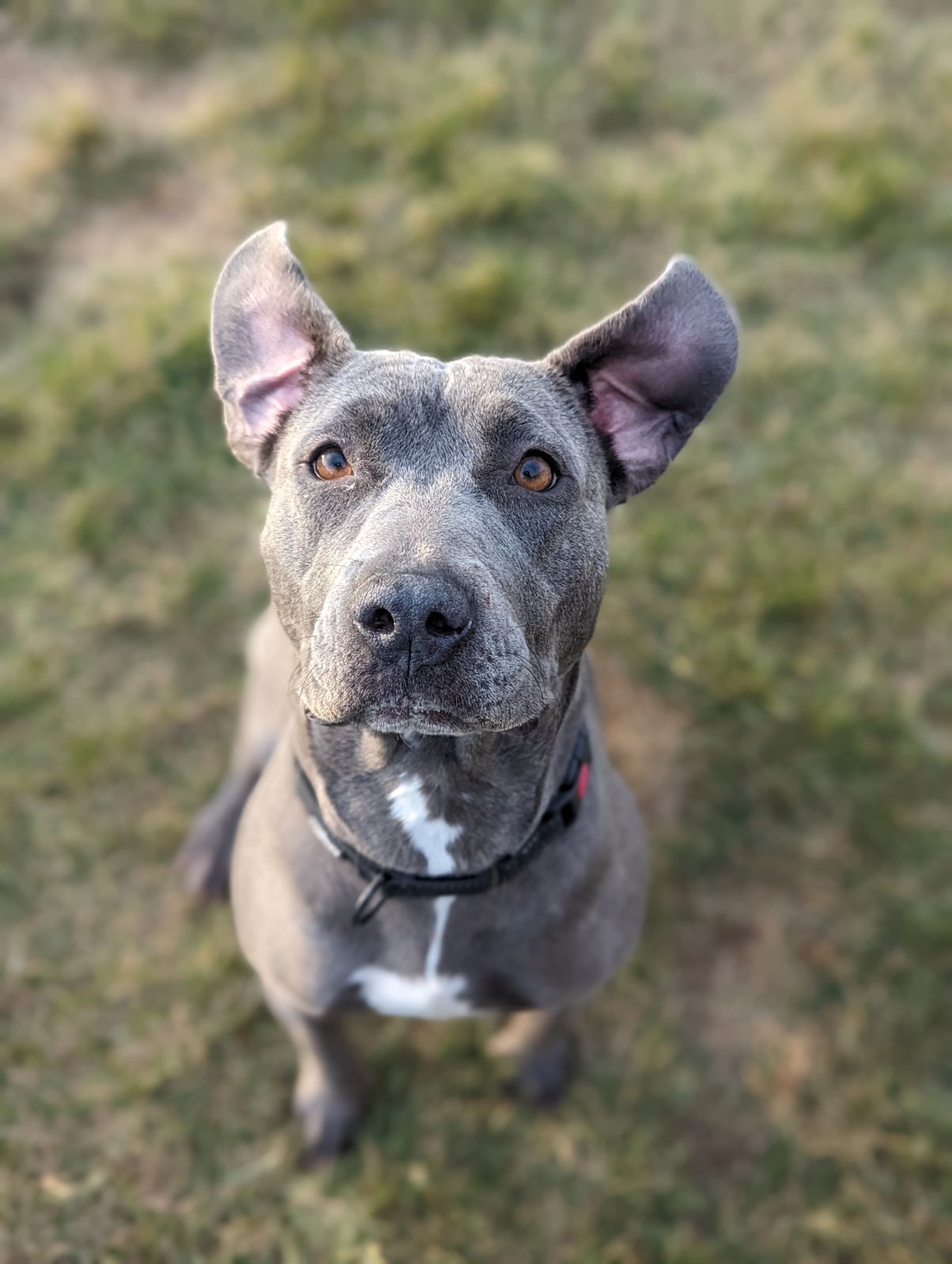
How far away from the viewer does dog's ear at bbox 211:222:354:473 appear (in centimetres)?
250

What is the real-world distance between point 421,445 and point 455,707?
2.00 feet

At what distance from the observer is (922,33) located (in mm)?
6098

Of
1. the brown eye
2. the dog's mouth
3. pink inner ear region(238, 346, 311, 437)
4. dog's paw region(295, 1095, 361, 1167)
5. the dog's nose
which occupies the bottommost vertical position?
dog's paw region(295, 1095, 361, 1167)

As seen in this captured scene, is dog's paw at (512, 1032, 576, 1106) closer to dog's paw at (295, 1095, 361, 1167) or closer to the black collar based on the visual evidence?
dog's paw at (295, 1095, 361, 1167)

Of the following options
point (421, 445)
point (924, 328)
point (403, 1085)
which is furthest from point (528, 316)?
point (403, 1085)

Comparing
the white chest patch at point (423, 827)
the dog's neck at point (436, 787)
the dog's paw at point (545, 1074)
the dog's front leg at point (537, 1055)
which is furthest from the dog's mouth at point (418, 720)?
the dog's paw at point (545, 1074)

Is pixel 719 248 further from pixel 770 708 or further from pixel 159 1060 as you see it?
pixel 159 1060

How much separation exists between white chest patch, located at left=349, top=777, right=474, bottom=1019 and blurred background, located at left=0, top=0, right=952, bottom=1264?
974 millimetres

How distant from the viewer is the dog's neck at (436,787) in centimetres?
243

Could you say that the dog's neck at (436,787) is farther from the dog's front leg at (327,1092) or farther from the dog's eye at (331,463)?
the dog's front leg at (327,1092)

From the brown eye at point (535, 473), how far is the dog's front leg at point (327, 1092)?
1.84 metres

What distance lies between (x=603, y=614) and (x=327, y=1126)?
7.47 ft

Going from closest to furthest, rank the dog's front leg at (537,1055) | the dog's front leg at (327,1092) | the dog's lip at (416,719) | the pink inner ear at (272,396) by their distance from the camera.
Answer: the dog's lip at (416,719) < the pink inner ear at (272,396) < the dog's front leg at (327,1092) < the dog's front leg at (537,1055)

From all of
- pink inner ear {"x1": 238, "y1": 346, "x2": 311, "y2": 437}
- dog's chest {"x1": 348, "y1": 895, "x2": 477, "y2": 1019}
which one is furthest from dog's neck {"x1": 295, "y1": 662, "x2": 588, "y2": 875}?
pink inner ear {"x1": 238, "y1": 346, "x2": 311, "y2": 437}
